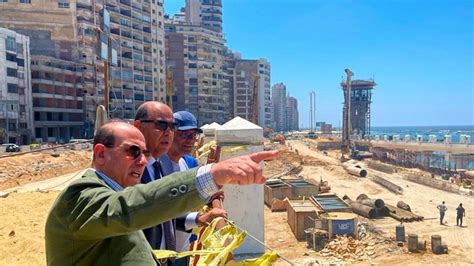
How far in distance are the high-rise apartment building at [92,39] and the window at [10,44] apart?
8704 millimetres

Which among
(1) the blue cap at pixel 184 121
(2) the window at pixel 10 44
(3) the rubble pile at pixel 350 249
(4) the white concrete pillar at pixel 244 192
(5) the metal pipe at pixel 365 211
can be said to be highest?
(2) the window at pixel 10 44

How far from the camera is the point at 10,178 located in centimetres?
2538

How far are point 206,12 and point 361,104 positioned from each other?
205 feet

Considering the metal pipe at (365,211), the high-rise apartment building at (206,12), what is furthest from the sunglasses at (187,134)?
the high-rise apartment building at (206,12)

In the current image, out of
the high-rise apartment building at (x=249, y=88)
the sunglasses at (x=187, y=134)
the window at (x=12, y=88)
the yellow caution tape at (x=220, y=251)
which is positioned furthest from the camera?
the high-rise apartment building at (x=249, y=88)

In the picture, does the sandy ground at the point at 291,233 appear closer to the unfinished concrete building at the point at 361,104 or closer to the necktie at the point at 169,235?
the necktie at the point at 169,235

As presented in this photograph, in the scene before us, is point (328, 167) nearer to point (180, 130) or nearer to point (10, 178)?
point (10, 178)

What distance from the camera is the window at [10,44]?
149 feet

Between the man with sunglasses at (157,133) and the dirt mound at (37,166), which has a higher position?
the man with sunglasses at (157,133)

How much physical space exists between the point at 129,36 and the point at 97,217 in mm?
76557

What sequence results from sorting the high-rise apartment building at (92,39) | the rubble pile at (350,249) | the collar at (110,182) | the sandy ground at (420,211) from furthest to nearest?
the high-rise apartment building at (92,39), the sandy ground at (420,211), the rubble pile at (350,249), the collar at (110,182)

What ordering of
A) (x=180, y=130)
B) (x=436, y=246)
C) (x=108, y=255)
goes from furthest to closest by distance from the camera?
(x=436, y=246)
(x=180, y=130)
(x=108, y=255)

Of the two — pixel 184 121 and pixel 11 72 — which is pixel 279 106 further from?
pixel 184 121

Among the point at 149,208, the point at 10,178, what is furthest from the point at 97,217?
the point at 10,178
